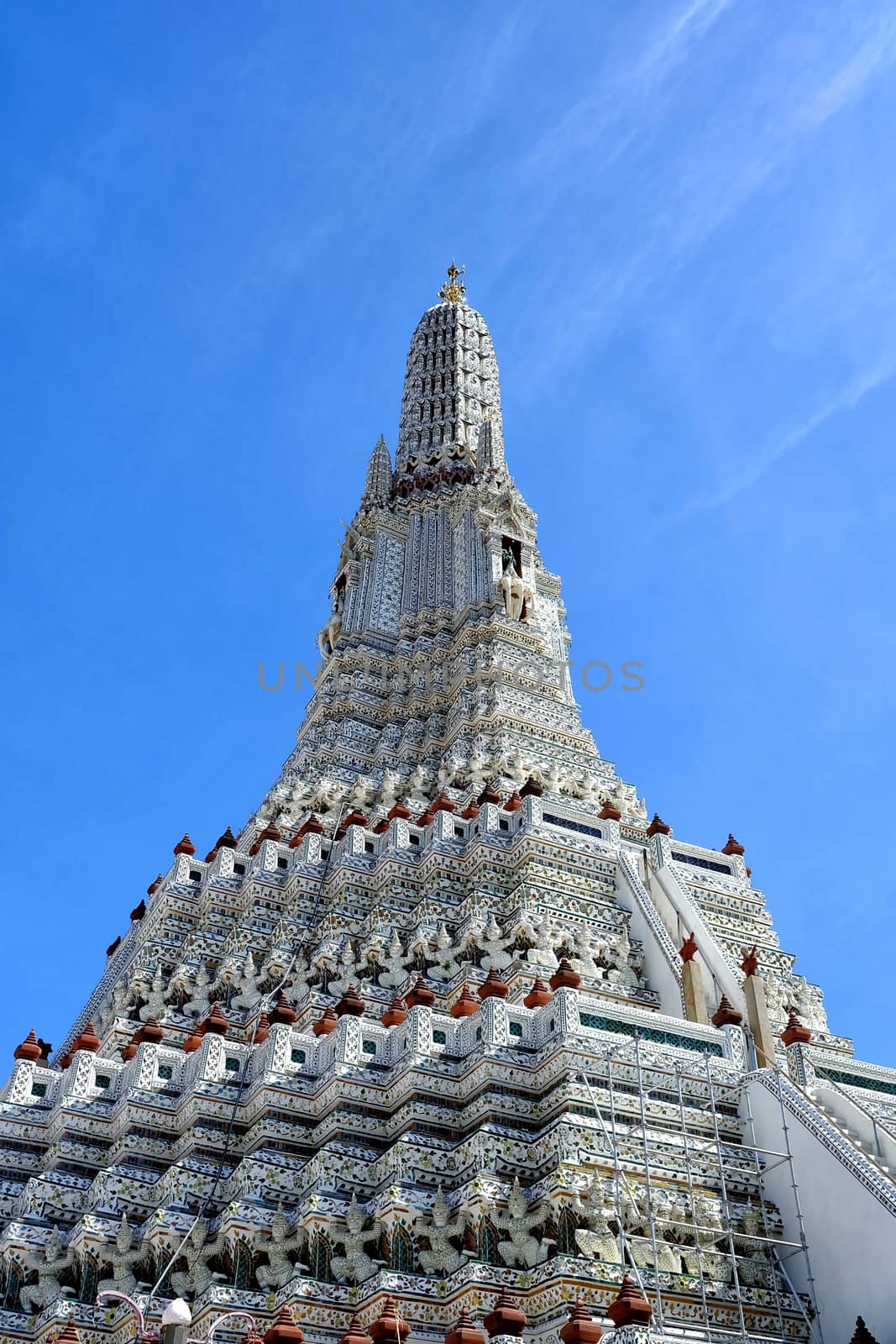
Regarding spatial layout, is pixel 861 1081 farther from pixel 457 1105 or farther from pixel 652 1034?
pixel 457 1105

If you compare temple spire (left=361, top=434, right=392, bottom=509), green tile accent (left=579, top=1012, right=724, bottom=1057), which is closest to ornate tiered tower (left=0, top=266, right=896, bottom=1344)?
green tile accent (left=579, top=1012, right=724, bottom=1057)

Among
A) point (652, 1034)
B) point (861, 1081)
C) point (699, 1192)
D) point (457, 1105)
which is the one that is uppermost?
point (861, 1081)

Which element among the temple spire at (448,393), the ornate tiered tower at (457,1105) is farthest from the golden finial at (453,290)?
the ornate tiered tower at (457,1105)

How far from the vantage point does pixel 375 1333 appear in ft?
46.9

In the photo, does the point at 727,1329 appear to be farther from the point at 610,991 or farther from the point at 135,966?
the point at 135,966

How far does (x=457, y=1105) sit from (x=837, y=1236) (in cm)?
481

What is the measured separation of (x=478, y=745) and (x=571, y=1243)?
1819 centimetres

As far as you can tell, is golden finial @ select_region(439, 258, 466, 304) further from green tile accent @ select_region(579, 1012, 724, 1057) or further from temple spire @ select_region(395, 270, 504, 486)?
green tile accent @ select_region(579, 1012, 724, 1057)

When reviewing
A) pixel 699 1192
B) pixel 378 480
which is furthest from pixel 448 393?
pixel 699 1192

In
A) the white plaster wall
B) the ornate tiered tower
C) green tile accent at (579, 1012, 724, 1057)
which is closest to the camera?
the white plaster wall

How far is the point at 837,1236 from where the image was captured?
16562 mm

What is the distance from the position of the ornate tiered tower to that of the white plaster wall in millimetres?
37

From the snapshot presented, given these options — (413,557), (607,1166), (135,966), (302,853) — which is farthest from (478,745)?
(607,1166)

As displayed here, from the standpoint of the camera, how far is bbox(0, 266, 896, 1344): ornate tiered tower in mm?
16188
